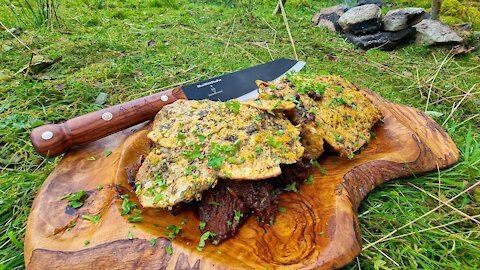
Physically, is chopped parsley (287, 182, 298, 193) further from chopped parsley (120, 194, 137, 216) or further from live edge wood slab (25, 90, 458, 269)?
chopped parsley (120, 194, 137, 216)

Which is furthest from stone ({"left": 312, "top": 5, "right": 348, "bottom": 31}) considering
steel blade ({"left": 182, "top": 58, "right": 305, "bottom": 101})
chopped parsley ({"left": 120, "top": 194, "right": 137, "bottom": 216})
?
chopped parsley ({"left": 120, "top": 194, "right": 137, "bottom": 216})

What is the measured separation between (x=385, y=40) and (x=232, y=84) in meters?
3.87

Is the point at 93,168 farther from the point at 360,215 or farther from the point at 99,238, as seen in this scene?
the point at 360,215

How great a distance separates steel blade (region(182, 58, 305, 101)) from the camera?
265cm

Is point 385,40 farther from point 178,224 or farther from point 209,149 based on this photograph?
point 178,224

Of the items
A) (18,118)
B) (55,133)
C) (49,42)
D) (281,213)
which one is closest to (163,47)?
(49,42)

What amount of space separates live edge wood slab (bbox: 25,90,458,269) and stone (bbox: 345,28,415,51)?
365cm

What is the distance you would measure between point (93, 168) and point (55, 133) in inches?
12.0

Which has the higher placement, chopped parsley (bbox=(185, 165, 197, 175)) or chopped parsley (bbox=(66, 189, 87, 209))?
chopped parsley (bbox=(185, 165, 197, 175))

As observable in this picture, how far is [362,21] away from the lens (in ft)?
19.1

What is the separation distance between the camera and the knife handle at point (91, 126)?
2.04 metres

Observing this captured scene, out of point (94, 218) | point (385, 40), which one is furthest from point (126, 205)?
point (385, 40)

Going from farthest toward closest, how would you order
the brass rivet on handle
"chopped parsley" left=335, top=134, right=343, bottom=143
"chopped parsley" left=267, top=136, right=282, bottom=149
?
"chopped parsley" left=335, top=134, right=343, bottom=143 → the brass rivet on handle → "chopped parsley" left=267, top=136, right=282, bottom=149

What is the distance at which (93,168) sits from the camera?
208 cm
